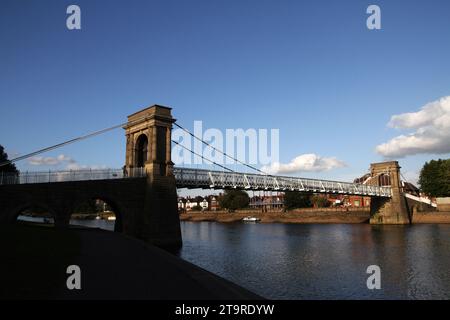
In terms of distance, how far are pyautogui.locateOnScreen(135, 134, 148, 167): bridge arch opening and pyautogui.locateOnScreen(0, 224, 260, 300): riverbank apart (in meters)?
26.4

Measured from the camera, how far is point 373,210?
299 ft

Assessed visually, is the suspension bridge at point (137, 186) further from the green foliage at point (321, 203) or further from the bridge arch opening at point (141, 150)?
the green foliage at point (321, 203)

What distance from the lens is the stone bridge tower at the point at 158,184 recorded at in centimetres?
4050

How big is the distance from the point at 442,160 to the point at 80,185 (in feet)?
282

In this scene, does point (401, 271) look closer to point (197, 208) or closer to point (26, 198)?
point (26, 198)

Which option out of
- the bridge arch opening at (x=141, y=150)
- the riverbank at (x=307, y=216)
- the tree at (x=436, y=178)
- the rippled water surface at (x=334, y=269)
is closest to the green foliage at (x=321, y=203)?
the riverbank at (x=307, y=216)

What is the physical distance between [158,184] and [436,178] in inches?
2949

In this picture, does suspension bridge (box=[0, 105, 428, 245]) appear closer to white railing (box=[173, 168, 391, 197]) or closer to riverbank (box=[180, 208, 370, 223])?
white railing (box=[173, 168, 391, 197])

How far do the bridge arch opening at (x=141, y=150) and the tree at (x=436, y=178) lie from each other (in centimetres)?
7142

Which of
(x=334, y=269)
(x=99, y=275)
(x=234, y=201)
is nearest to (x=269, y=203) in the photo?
(x=234, y=201)

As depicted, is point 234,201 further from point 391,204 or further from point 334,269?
point 334,269
